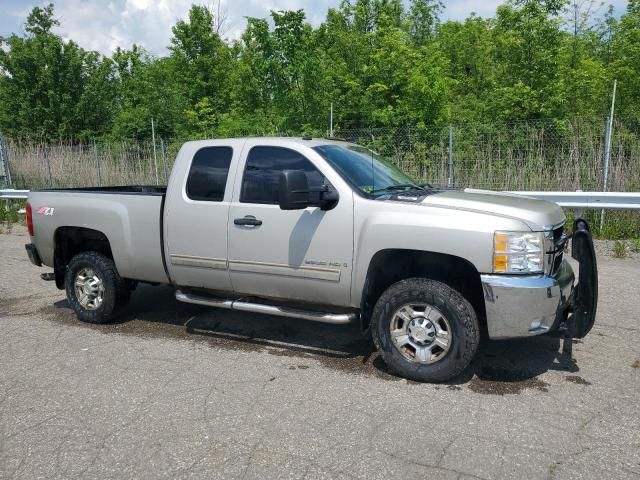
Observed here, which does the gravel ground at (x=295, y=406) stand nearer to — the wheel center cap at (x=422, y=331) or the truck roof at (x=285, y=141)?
the wheel center cap at (x=422, y=331)

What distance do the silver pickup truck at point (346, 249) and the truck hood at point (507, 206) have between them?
1cm

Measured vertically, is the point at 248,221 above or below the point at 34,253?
above

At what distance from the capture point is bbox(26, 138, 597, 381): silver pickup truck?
4.08 m

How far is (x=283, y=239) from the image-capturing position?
189 inches

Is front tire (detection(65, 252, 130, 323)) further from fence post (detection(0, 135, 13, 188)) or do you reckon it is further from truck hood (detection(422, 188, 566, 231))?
fence post (detection(0, 135, 13, 188))

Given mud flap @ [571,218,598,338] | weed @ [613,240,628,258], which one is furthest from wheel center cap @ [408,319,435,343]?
weed @ [613,240,628,258]

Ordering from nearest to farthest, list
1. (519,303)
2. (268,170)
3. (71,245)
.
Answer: (519,303) → (268,170) → (71,245)

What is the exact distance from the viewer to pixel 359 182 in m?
4.82

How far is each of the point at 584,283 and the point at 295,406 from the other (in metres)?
2.40

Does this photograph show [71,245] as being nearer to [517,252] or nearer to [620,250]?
[517,252]

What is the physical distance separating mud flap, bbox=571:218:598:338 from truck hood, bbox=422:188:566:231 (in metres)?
0.23

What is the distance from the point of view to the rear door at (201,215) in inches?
203

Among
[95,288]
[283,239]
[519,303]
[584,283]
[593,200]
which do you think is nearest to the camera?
[519,303]

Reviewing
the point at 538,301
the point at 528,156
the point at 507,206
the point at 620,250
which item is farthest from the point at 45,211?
the point at 528,156
